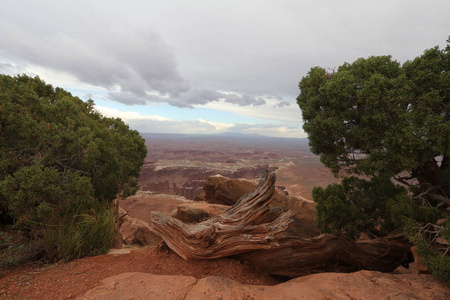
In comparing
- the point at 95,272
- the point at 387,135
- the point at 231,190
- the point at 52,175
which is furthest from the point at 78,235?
the point at 231,190

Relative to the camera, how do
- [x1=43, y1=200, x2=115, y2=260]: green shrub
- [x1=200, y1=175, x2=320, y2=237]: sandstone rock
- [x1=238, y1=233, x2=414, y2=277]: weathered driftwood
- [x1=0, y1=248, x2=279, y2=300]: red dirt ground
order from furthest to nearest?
[x1=200, y1=175, x2=320, y2=237]: sandstone rock, [x1=238, y1=233, x2=414, y2=277]: weathered driftwood, [x1=43, y1=200, x2=115, y2=260]: green shrub, [x1=0, y1=248, x2=279, y2=300]: red dirt ground

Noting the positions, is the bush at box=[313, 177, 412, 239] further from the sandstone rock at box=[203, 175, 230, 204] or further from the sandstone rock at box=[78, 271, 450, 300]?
the sandstone rock at box=[203, 175, 230, 204]

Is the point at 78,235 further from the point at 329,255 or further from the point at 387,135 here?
the point at 387,135

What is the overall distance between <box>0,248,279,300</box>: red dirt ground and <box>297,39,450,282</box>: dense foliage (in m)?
4.27

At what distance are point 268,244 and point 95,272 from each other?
4415mm

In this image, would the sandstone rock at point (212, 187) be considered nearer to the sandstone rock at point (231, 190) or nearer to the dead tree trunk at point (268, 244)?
the sandstone rock at point (231, 190)

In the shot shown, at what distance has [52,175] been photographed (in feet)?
20.5

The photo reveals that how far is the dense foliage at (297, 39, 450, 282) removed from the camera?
5129 mm

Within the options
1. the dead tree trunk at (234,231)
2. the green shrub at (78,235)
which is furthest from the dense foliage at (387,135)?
the green shrub at (78,235)

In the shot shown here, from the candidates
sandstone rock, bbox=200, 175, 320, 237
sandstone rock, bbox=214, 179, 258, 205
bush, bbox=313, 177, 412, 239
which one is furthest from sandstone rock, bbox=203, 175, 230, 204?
bush, bbox=313, 177, 412, 239

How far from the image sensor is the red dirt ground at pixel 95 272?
14.0 ft

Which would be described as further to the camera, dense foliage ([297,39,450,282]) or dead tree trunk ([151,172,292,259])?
dead tree trunk ([151,172,292,259])

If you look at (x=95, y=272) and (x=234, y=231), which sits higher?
(x=234, y=231)

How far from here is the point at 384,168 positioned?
5582 millimetres
